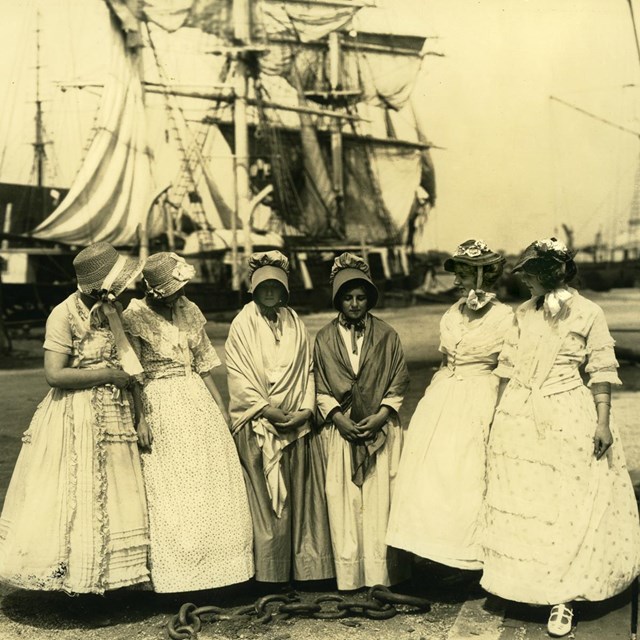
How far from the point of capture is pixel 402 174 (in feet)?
23.0

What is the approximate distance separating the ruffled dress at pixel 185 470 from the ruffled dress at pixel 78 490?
92 mm

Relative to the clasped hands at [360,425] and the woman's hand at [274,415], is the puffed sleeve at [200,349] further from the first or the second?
the clasped hands at [360,425]

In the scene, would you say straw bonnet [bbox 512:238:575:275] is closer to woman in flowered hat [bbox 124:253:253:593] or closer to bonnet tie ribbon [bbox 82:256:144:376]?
woman in flowered hat [bbox 124:253:253:593]

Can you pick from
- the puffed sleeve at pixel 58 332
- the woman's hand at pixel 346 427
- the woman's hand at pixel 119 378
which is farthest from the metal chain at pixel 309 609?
the puffed sleeve at pixel 58 332

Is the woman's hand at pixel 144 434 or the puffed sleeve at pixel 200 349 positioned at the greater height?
the puffed sleeve at pixel 200 349

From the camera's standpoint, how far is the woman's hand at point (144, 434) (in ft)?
11.2

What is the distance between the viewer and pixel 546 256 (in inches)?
128

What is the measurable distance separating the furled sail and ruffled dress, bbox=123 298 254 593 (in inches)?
135

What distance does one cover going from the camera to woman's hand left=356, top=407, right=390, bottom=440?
3521 mm

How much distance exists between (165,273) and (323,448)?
44.2 inches

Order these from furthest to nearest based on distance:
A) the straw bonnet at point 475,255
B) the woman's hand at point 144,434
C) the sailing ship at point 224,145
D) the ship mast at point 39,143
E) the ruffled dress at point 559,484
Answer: the sailing ship at point 224,145
the ship mast at point 39,143
the straw bonnet at point 475,255
the woman's hand at point 144,434
the ruffled dress at point 559,484

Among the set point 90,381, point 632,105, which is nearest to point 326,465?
point 90,381

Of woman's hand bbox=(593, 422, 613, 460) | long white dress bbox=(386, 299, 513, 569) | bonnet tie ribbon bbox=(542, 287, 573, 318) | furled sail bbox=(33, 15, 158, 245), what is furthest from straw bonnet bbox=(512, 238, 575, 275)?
furled sail bbox=(33, 15, 158, 245)

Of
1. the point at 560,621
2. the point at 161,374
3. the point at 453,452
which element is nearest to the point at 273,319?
the point at 161,374
